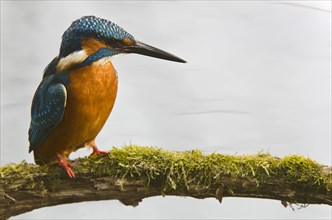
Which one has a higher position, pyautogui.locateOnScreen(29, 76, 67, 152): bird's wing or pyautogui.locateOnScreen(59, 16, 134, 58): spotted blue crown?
pyautogui.locateOnScreen(59, 16, 134, 58): spotted blue crown

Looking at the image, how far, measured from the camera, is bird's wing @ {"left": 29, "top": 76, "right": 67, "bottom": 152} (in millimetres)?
1896

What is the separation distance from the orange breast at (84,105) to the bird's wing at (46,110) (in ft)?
0.05

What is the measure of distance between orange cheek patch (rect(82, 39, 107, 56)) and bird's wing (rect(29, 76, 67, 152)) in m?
0.12

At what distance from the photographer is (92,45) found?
191 centimetres

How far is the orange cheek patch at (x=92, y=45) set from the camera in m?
1.91

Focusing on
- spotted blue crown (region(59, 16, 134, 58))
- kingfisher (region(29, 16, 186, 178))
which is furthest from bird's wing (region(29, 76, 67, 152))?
spotted blue crown (region(59, 16, 134, 58))

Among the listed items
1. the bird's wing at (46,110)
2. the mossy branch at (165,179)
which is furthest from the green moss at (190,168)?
the bird's wing at (46,110)

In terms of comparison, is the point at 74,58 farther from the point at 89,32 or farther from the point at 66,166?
the point at 66,166

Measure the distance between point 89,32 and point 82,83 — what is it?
138 mm

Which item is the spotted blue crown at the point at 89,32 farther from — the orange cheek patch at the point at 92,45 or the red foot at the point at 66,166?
the red foot at the point at 66,166

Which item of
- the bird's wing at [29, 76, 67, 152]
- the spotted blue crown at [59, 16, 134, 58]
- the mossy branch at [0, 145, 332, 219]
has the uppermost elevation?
the spotted blue crown at [59, 16, 134, 58]

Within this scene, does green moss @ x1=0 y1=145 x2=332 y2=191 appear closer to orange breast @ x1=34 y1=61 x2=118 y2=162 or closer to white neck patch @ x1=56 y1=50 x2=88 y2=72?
orange breast @ x1=34 y1=61 x2=118 y2=162

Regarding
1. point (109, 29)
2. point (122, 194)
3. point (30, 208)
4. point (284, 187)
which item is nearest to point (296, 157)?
point (284, 187)

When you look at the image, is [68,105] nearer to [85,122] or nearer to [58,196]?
[85,122]
